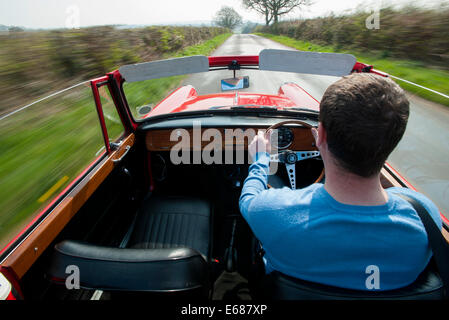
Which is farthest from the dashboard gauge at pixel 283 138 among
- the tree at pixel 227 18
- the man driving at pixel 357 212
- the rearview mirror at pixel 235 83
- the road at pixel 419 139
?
the tree at pixel 227 18

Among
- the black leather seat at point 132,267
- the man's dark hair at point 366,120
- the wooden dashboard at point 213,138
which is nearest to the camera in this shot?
the man's dark hair at point 366,120

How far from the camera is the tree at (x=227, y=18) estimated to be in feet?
224

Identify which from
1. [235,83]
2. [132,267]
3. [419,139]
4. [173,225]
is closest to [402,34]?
[419,139]

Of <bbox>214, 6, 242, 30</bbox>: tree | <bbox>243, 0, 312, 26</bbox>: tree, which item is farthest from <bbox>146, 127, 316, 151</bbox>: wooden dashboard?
<bbox>214, 6, 242, 30</bbox>: tree

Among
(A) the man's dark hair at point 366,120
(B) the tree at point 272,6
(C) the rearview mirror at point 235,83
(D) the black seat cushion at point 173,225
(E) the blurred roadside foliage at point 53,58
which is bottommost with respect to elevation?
(D) the black seat cushion at point 173,225

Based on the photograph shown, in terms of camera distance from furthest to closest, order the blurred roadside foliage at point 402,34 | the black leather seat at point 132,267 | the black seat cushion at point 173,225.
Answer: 1. the blurred roadside foliage at point 402,34
2. the black seat cushion at point 173,225
3. the black leather seat at point 132,267

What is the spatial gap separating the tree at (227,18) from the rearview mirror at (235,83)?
71776mm

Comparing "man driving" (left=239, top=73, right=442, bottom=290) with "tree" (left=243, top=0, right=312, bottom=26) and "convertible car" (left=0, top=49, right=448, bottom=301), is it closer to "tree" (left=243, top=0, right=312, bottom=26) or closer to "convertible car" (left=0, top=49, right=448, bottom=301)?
"convertible car" (left=0, top=49, right=448, bottom=301)

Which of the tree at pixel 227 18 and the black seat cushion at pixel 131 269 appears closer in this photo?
the black seat cushion at pixel 131 269

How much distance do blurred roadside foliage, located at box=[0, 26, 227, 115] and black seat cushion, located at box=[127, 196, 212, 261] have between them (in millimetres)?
4268

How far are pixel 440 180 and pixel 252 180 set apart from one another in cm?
303

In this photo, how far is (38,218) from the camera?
155 cm

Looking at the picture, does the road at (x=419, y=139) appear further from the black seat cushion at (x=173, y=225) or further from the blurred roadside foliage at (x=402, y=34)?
the blurred roadside foliage at (x=402, y=34)

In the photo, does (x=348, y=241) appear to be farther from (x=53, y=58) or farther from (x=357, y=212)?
(x=53, y=58)
